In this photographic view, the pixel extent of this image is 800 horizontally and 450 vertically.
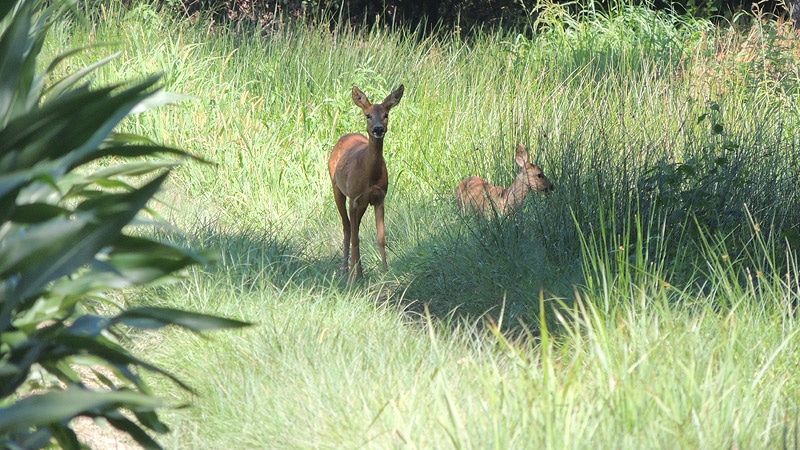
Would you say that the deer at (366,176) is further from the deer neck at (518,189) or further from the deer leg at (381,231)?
the deer neck at (518,189)

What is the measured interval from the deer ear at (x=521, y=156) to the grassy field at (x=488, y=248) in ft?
0.67

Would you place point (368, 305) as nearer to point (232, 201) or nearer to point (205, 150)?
point (232, 201)

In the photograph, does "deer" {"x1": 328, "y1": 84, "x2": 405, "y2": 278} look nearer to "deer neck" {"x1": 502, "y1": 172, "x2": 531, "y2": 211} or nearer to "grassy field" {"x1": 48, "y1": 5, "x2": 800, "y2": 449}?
"grassy field" {"x1": 48, "y1": 5, "x2": 800, "y2": 449}

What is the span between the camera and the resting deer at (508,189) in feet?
24.6

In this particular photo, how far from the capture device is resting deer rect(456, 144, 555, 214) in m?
7.51

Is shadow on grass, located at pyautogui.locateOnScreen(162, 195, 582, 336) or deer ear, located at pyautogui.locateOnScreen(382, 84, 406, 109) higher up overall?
deer ear, located at pyautogui.locateOnScreen(382, 84, 406, 109)

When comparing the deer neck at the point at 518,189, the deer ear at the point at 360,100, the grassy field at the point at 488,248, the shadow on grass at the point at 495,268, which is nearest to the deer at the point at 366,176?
the deer ear at the point at 360,100

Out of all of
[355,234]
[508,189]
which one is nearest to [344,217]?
[355,234]

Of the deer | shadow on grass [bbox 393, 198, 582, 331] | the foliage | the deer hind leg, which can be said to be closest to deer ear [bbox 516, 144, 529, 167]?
shadow on grass [bbox 393, 198, 582, 331]

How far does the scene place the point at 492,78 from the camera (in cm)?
1135

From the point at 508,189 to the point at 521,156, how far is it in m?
0.40

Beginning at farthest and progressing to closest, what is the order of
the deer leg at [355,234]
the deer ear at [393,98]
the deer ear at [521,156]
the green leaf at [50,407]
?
the deer ear at [393,98]
the deer ear at [521,156]
the deer leg at [355,234]
the green leaf at [50,407]

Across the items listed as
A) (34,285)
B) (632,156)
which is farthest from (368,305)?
(34,285)

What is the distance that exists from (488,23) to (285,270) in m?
14.8
